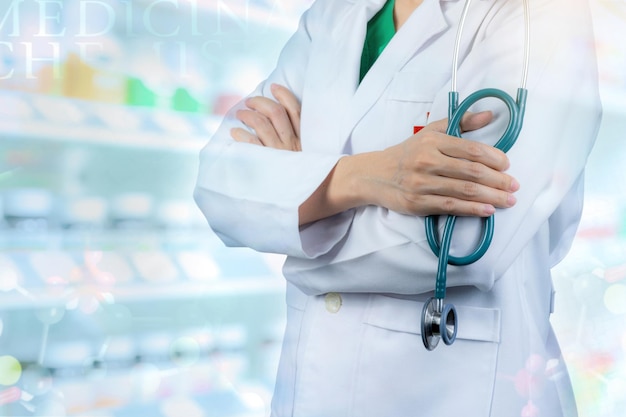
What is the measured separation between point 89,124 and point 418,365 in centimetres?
68

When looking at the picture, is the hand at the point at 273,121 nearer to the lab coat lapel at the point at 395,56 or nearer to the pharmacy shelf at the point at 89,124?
the lab coat lapel at the point at 395,56

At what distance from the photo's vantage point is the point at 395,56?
836 millimetres

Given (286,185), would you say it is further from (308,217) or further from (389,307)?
(389,307)

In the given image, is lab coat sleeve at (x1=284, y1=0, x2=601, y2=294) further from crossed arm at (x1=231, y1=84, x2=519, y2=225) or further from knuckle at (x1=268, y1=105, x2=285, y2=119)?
knuckle at (x1=268, y1=105, x2=285, y2=119)

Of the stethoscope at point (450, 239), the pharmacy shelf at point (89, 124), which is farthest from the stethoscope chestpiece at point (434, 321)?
the pharmacy shelf at point (89, 124)

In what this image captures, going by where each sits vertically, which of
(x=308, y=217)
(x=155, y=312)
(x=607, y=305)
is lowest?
(x=155, y=312)

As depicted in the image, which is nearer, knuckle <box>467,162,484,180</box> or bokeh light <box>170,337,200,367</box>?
knuckle <box>467,162,484,180</box>

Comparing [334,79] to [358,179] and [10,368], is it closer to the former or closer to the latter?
[358,179]

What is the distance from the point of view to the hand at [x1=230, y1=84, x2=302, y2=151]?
878 mm

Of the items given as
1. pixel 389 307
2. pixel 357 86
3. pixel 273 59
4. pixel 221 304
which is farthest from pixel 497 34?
pixel 221 304

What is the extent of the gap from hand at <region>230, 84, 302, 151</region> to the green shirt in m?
0.11

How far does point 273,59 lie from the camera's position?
1095 mm

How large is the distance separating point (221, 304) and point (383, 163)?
1.64ft

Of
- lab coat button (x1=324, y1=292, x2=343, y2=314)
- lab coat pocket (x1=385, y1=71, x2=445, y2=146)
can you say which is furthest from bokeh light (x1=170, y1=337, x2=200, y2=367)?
lab coat pocket (x1=385, y1=71, x2=445, y2=146)
